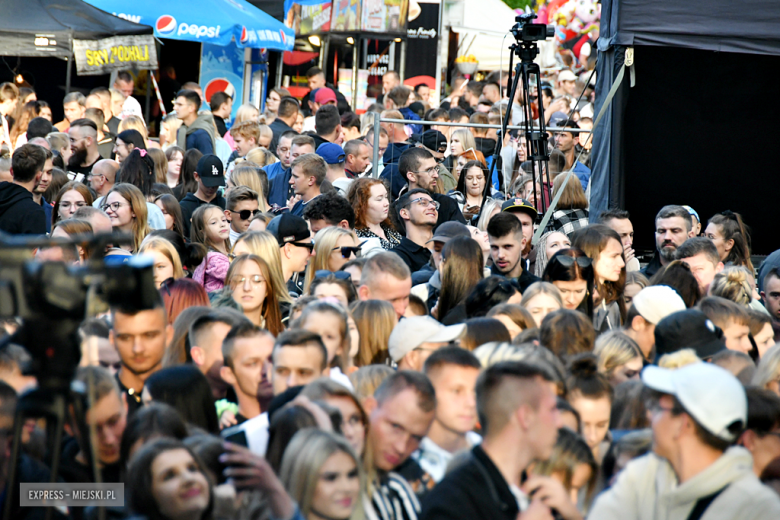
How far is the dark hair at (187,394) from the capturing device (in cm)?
346

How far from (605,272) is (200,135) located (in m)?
6.03

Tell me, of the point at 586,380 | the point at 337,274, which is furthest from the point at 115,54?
the point at 586,380

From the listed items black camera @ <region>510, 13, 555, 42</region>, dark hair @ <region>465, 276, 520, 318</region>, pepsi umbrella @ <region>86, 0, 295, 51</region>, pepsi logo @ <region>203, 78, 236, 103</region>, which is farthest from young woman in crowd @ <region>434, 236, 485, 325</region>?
pepsi logo @ <region>203, 78, 236, 103</region>

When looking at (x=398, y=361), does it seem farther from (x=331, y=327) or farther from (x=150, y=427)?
(x=150, y=427)

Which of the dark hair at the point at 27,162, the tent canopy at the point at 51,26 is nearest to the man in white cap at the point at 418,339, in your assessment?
the dark hair at the point at 27,162

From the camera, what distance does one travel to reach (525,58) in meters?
8.31

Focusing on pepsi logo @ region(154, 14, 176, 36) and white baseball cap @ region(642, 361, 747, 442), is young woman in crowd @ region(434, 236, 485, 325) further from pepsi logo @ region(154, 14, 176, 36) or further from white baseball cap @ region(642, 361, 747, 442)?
pepsi logo @ region(154, 14, 176, 36)

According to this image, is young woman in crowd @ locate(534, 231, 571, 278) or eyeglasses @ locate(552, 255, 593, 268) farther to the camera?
young woman in crowd @ locate(534, 231, 571, 278)

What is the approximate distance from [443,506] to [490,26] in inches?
758

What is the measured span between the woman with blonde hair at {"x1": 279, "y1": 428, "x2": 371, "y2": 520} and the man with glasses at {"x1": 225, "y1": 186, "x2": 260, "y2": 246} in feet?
15.1

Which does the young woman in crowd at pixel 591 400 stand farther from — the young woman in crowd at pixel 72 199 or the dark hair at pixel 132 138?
the dark hair at pixel 132 138

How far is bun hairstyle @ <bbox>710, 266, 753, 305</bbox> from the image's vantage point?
5.69m

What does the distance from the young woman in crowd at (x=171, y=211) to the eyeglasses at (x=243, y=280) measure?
2.27m

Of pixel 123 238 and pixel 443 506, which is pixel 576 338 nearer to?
pixel 443 506
